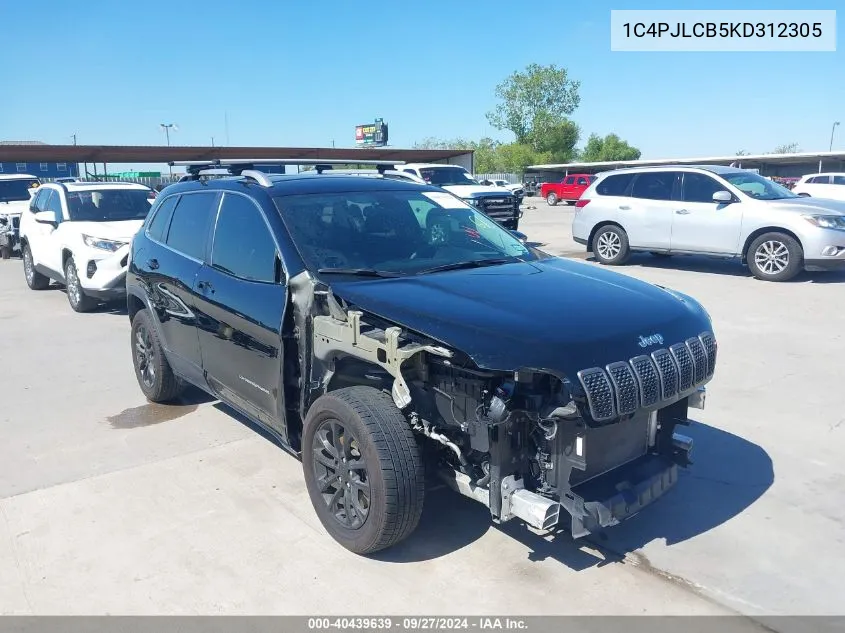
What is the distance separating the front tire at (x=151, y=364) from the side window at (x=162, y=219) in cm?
65

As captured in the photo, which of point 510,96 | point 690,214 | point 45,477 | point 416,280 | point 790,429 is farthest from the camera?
point 510,96

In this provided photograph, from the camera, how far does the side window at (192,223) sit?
4.87 metres

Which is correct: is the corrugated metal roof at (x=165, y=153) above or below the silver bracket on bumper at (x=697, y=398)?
above

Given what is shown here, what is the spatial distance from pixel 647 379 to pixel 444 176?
1570 cm

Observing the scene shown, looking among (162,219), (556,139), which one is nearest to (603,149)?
(556,139)

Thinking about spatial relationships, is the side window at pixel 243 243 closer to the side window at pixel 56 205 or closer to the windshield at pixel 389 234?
the windshield at pixel 389 234

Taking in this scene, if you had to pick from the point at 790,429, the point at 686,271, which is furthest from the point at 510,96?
the point at 790,429

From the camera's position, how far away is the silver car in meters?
10.7

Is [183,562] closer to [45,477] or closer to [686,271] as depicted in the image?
[45,477]

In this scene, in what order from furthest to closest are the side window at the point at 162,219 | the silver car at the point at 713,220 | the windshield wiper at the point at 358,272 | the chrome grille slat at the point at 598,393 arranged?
the silver car at the point at 713,220, the side window at the point at 162,219, the windshield wiper at the point at 358,272, the chrome grille slat at the point at 598,393

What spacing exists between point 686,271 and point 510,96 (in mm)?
77832

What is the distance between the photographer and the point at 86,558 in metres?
3.62

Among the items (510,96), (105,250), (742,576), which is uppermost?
(510,96)

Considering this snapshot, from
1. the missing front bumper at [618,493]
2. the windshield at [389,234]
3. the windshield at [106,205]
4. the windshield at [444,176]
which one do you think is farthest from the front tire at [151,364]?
the windshield at [444,176]
